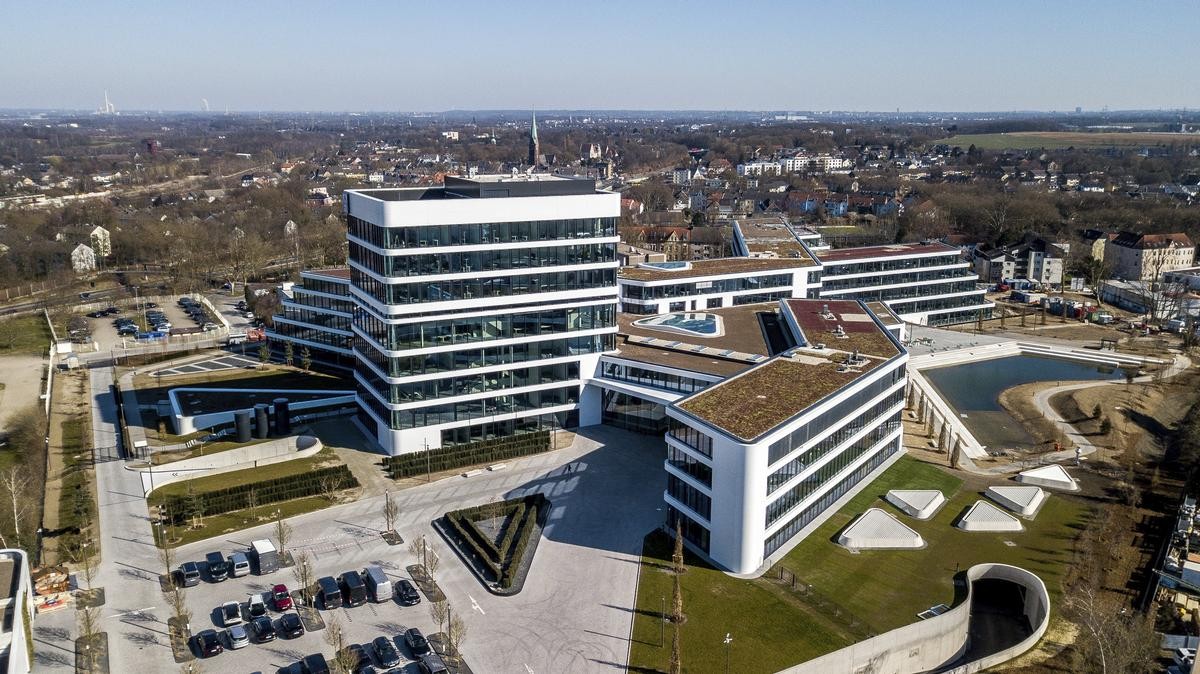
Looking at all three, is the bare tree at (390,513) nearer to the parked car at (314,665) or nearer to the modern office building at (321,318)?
the parked car at (314,665)

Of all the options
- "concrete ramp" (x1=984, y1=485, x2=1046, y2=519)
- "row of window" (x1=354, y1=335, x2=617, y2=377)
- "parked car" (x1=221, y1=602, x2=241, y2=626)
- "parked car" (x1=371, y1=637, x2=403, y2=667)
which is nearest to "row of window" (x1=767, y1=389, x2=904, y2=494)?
"concrete ramp" (x1=984, y1=485, x2=1046, y2=519)

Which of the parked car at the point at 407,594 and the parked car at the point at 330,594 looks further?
the parked car at the point at 407,594

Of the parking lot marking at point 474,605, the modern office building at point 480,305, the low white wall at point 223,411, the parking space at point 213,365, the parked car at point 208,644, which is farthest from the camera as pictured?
the parking space at point 213,365

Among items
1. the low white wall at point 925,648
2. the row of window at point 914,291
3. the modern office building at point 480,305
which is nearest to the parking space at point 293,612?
the modern office building at point 480,305

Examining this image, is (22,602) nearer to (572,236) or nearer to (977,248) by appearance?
(572,236)

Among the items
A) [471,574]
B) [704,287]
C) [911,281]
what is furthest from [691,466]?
[911,281]

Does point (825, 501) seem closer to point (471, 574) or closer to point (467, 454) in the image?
point (471, 574)

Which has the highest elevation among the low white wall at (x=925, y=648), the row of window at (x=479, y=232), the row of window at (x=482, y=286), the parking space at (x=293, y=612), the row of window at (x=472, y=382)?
the row of window at (x=479, y=232)
